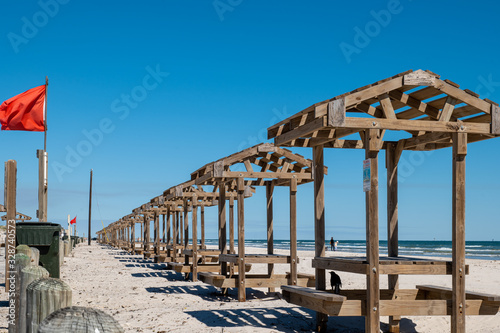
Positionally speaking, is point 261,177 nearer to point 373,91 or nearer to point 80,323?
point 373,91

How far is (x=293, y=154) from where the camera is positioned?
1191 cm

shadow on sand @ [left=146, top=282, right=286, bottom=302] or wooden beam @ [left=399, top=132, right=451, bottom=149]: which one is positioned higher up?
wooden beam @ [left=399, top=132, right=451, bottom=149]

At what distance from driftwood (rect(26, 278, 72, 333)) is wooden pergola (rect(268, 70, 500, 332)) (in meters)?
4.06

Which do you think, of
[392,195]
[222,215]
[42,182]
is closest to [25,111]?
[42,182]

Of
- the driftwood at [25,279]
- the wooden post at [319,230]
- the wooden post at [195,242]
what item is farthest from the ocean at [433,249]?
the driftwood at [25,279]

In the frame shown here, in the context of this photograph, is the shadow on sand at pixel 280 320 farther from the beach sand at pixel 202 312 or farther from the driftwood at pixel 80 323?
the driftwood at pixel 80 323

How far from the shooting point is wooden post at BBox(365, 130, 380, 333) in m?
6.88

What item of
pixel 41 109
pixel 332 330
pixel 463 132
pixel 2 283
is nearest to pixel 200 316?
pixel 332 330

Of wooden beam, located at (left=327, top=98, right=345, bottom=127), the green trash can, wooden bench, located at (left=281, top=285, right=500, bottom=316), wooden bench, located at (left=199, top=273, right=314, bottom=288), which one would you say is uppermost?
wooden beam, located at (left=327, top=98, right=345, bottom=127)

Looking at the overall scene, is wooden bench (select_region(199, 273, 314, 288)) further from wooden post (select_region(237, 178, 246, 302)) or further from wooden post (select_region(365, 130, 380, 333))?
wooden post (select_region(365, 130, 380, 333))

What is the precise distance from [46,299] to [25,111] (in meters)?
12.7

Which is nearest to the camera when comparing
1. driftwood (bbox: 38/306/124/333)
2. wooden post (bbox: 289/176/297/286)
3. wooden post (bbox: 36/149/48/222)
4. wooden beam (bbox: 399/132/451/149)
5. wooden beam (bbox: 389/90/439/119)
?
driftwood (bbox: 38/306/124/333)

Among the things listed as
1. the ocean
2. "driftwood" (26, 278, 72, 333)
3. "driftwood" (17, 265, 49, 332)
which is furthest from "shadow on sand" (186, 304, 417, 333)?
the ocean

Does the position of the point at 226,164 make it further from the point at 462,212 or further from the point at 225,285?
the point at 462,212
